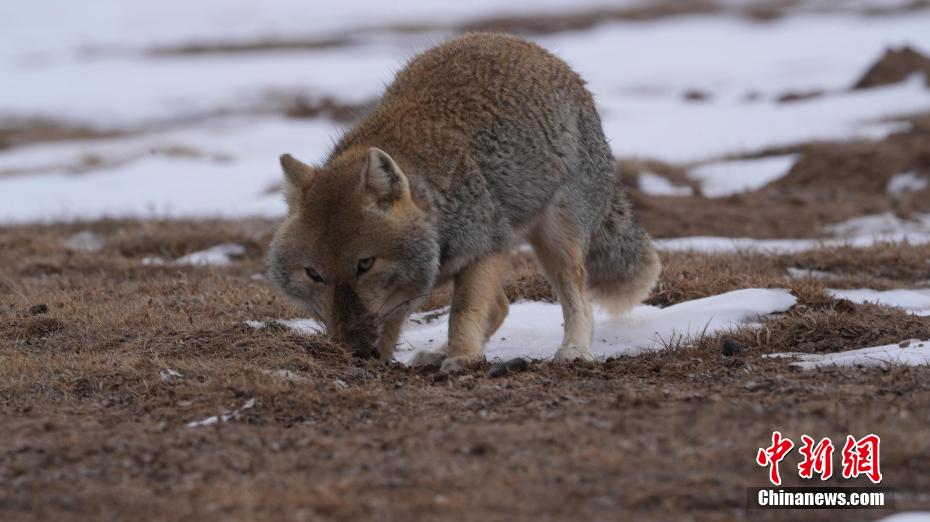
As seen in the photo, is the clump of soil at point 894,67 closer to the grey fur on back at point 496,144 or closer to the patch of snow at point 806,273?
the patch of snow at point 806,273

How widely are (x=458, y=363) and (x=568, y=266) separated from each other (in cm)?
118

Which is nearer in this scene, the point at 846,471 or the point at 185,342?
the point at 846,471

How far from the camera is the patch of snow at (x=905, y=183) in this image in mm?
16938

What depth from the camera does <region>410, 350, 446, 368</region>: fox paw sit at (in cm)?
765

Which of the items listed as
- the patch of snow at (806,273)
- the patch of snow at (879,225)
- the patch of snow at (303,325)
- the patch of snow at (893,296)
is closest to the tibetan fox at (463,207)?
the patch of snow at (303,325)

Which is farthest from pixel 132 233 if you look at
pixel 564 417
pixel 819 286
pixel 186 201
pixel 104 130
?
pixel 104 130

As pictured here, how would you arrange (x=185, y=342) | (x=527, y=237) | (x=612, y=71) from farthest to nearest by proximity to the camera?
(x=612, y=71) → (x=527, y=237) → (x=185, y=342)

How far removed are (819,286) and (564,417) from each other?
3780 mm

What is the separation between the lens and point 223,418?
576cm

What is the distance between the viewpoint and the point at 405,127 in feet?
24.5

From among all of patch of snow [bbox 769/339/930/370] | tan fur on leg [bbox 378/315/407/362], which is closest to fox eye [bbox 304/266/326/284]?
tan fur on leg [bbox 378/315/407/362]

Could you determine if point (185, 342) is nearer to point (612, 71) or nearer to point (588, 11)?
point (612, 71)

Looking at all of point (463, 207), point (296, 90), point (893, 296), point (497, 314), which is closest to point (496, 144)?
point (463, 207)

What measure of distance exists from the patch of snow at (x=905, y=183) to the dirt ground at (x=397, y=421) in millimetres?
9133
